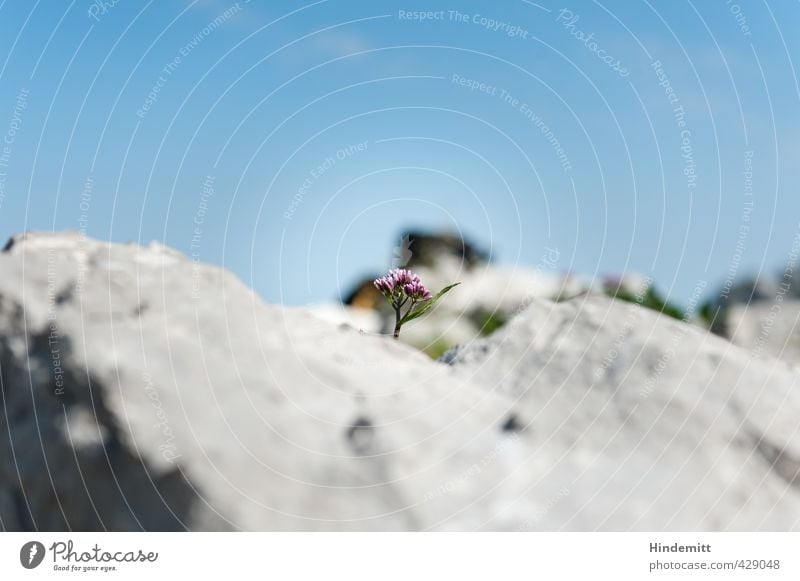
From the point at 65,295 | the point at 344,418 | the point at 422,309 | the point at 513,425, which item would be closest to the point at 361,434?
the point at 344,418

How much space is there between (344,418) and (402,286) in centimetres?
221

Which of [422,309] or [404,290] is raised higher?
[404,290]

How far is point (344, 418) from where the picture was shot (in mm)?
3840

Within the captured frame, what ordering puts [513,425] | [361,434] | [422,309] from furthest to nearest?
[422,309]
[513,425]
[361,434]

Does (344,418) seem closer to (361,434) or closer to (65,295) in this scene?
(361,434)

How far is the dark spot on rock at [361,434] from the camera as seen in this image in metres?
3.73

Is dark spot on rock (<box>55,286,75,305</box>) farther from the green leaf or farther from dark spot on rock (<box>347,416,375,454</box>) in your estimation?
the green leaf

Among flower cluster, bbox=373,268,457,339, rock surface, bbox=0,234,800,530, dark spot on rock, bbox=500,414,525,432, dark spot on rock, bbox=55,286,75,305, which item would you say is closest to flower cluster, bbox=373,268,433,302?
flower cluster, bbox=373,268,457,339

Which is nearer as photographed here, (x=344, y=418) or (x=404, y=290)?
(x=344, y=418)

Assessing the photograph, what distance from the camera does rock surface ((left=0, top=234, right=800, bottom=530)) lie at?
3775mm

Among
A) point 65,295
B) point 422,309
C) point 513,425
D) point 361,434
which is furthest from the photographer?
point 422,309

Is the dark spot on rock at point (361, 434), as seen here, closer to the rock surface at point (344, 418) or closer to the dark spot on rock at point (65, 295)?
the rock surface at point (344, 418)

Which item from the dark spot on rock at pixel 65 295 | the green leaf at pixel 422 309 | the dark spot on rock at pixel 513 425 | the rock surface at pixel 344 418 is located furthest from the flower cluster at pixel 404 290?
the dark spot on rock at pixel 65 295
